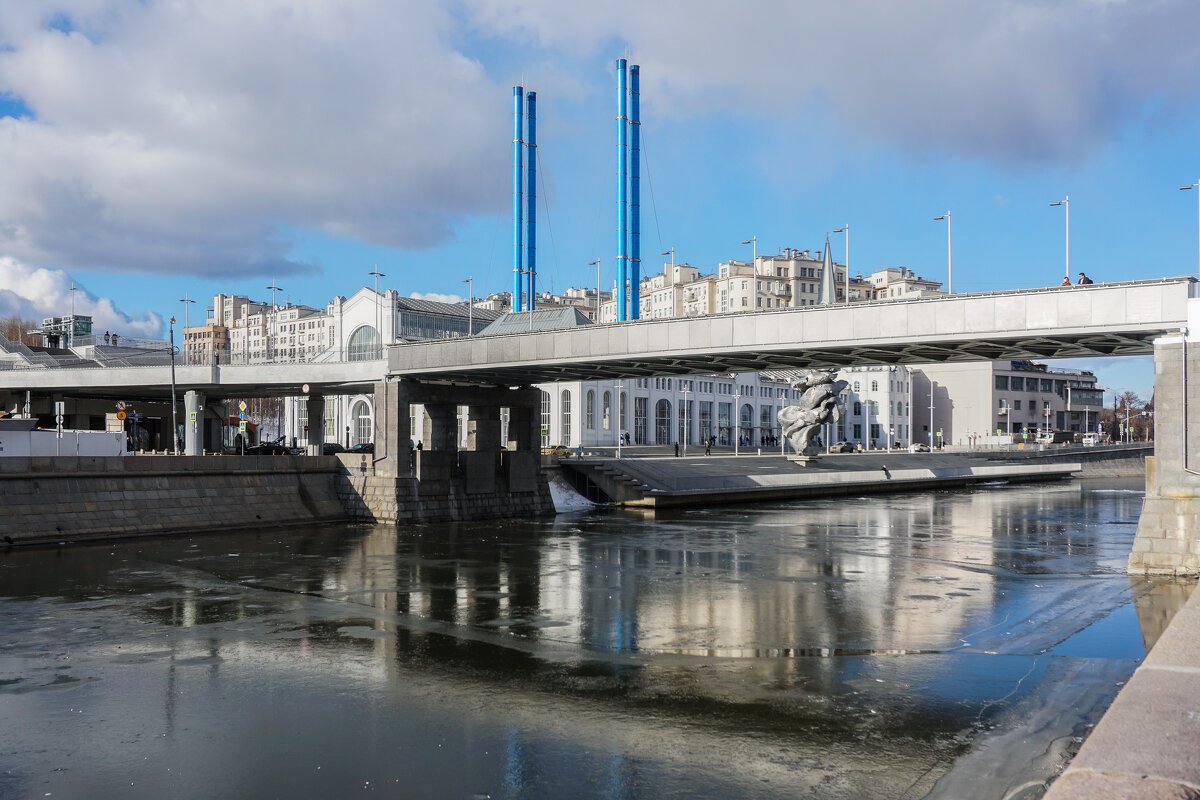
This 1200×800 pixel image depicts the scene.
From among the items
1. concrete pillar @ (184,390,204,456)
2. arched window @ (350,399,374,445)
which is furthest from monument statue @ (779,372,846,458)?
concrete pillar @ (184,390,204,456)

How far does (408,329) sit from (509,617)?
278 ft

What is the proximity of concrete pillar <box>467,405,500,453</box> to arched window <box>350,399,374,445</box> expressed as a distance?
6024cm

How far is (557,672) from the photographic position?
18.6 m

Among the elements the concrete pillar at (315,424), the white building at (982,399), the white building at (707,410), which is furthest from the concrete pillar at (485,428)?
the white building at (982,399)

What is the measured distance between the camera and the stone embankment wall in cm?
4059

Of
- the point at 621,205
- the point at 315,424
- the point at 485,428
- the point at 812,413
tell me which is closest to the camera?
the point at 485,428

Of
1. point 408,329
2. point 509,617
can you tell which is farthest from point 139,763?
point 408,329

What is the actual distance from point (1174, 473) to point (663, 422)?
9646cm

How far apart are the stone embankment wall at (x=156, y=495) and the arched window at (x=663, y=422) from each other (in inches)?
2875

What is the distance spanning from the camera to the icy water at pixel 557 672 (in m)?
12.8

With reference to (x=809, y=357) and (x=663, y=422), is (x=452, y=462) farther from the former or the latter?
(x=663, y=422)

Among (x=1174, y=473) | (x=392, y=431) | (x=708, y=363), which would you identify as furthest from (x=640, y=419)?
(x=1174, y=473)

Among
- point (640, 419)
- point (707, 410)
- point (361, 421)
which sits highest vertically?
point (707, 410)

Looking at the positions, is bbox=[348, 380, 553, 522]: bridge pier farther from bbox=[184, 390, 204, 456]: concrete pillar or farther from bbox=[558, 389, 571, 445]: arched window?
bbox=[558, 389, 571, 445]: arched window
